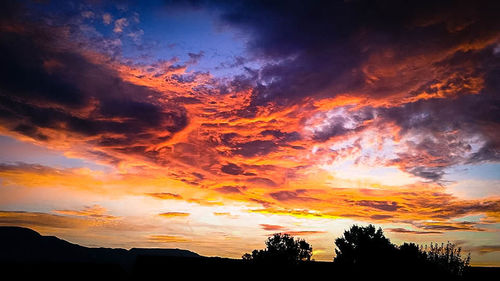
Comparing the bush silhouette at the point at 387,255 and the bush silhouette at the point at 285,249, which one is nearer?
the bush silhouette at the point at 387,255

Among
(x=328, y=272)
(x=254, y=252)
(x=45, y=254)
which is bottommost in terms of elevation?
(x=45, y=254)

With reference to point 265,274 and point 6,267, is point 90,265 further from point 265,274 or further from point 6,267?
point 265,274

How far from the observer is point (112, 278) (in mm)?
24125

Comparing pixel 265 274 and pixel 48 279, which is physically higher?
pixel 265 274

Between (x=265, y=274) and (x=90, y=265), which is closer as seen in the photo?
(x=265, y=274)

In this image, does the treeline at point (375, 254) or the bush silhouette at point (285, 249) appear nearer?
the treeline at point (375, 254)

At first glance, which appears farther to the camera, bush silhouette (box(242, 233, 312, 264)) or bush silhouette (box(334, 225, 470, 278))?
bush silhouette (box(242, 233, 312, 264))

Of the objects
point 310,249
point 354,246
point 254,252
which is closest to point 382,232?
point 354,246

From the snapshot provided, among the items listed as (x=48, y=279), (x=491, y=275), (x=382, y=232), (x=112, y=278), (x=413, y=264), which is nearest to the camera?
(x=491, y=275)

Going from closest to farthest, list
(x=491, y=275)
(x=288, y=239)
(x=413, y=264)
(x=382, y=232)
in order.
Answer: (x=491, y=275)
(x=413, y=264)
(x=382, y=232)
(x=288, y=239)

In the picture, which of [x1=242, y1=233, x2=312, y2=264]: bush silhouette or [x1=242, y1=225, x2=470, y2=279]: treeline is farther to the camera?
[x1=242, y1=233, x2=312, y2=264]: bush silhouette

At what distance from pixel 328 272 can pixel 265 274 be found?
4077 mm

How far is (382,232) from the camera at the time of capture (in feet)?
167

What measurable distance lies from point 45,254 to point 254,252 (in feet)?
664
